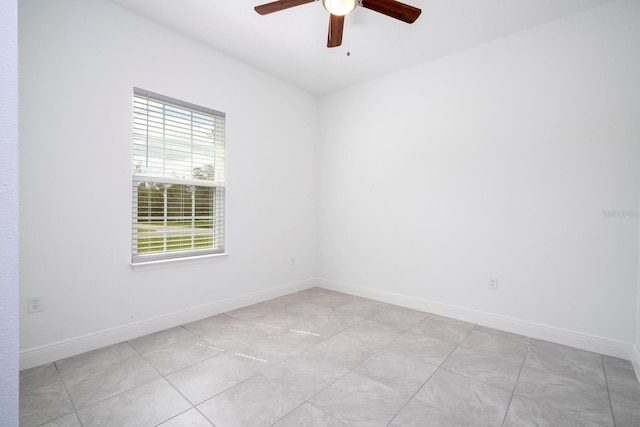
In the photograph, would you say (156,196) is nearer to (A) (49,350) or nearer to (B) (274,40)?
(A) (49,350)

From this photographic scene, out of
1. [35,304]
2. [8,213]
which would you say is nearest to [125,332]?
[35,304]

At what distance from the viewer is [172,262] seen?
287 centimetres

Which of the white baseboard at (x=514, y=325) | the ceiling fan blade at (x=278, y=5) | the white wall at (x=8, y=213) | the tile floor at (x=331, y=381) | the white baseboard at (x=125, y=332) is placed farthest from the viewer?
the white baseboard at (x=514, y=325)

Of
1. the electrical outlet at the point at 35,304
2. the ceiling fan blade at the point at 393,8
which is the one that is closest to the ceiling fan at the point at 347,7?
the ceiling fan blade at the point at 393,8

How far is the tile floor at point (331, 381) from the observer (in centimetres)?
167

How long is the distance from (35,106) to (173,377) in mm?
2139

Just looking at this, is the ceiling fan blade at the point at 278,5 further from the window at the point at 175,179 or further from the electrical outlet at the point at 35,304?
the electrical outlet at the point at 35,304

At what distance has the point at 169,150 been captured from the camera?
114 inches

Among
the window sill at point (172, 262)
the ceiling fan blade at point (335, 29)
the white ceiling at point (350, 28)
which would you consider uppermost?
the white ceiling at point (350, 28)

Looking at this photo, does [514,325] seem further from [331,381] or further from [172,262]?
[172,262]

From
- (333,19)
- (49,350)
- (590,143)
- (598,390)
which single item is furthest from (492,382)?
(49,350)

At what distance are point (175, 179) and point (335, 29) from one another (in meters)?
1.97

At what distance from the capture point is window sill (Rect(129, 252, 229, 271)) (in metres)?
2.65

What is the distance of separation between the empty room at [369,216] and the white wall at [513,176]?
18 millimetres
